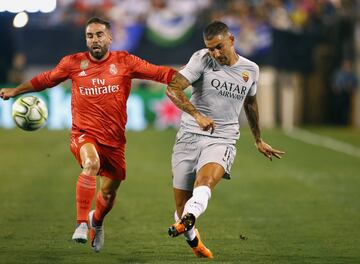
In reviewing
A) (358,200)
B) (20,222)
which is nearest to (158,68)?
(20,222)

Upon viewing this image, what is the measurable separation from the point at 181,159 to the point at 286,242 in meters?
1.81

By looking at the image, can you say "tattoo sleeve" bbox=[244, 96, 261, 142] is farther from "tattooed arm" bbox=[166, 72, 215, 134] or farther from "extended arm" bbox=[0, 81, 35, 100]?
"extended arm" bbox=[0, 81, 35, 100]

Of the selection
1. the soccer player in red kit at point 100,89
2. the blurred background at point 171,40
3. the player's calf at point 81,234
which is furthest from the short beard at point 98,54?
the blurred background at point 171,40

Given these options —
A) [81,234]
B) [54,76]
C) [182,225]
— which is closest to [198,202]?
[182,225]

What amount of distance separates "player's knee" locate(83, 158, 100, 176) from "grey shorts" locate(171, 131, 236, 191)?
78cm

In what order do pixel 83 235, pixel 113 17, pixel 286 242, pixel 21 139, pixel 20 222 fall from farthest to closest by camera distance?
1. pixel 113 17
2. pixel 21 139
3. pixel 20 222
4. pixel 286 242
5. pixel 83 235

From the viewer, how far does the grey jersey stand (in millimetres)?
9219

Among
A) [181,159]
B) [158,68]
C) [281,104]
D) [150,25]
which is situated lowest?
[281,104]

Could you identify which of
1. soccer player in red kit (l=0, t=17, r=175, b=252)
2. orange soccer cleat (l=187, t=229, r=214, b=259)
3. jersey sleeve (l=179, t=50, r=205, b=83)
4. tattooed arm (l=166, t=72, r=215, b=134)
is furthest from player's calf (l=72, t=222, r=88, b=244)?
jersey sleeve (l=179, t=50, r=205, b=83)

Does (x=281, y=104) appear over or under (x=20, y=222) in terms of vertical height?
under

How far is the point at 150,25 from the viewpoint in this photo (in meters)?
29.3

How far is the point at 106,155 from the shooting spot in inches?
376

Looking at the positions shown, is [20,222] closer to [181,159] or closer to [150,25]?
[181,159]

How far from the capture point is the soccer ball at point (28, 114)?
967 cm
